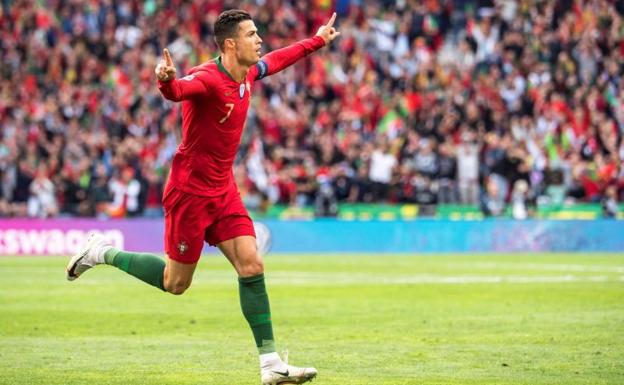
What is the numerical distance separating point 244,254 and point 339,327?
457 cm

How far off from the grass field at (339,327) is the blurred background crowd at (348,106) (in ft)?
23.0

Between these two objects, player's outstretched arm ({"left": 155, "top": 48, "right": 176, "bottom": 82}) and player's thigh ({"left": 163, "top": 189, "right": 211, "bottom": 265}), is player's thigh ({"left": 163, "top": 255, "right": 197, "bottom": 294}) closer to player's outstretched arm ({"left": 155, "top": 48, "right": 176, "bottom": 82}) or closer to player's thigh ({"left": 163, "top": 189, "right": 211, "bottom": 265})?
player's thigh ({"left": 163, "top": 189, "right": 211, "bottom": 265})

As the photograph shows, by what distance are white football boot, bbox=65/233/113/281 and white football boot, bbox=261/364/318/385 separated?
245cm

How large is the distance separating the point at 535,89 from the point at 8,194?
1399cm

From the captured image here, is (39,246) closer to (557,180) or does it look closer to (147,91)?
(147,91)

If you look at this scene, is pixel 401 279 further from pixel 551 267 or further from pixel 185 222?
pixel 185 222

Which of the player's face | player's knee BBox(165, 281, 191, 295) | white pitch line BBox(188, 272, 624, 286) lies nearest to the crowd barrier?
white pitch line BBox(188, 272, 624, 286)

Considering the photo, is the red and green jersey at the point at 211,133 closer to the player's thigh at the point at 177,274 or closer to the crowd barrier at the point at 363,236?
the player's thigh at the point at 177,274

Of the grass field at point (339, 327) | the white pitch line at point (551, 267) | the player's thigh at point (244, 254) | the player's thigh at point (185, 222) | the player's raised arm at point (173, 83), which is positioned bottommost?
the grass field at point (339, 327)

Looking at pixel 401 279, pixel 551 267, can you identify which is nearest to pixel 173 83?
pixel 401 279

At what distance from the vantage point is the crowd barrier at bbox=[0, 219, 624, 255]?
2991 cm

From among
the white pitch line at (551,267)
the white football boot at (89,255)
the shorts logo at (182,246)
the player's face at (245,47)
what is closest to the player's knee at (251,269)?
the shorts logo at (182,246)

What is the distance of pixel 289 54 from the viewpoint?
10617 millimetres

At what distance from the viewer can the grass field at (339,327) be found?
10.2 m
